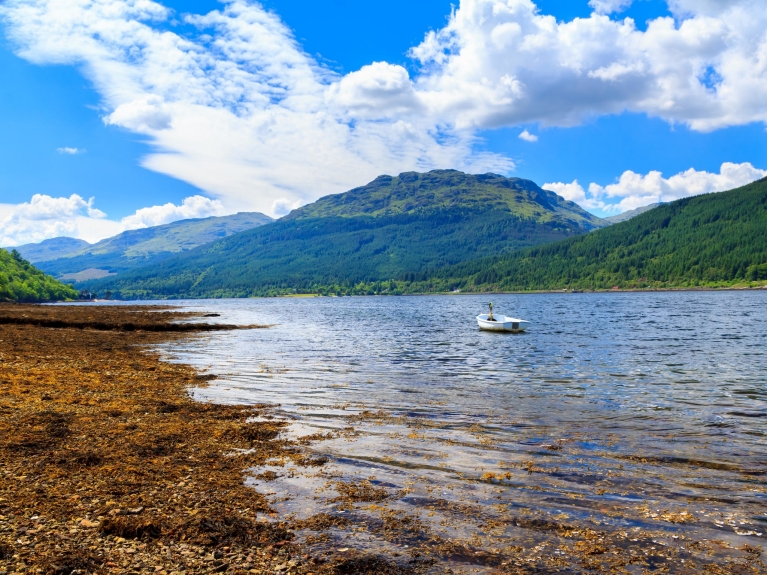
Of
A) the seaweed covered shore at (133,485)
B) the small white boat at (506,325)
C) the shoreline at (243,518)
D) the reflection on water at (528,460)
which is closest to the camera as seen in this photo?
the seaweed covered shore at (133,485)

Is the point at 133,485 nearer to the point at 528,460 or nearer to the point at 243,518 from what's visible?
the point at 243,518

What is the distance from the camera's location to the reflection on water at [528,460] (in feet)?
31.0

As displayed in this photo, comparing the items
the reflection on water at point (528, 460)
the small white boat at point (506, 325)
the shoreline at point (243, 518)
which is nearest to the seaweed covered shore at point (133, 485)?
the shoreline at point (243, 518)

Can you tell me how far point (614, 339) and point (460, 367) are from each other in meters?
27.9

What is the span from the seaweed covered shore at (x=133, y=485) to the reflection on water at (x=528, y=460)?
968mm

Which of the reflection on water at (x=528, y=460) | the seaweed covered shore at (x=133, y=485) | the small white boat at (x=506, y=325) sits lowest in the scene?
the reflection on water at (x=528, y=460)

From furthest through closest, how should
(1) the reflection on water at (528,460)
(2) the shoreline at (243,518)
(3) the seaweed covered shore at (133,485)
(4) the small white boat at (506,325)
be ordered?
1. (4) the small white boat at (506,325)
2. (1) the reflection on water at (528,460)
3. (2) the shoreline at (243,518)
4. (3) the seaweed covered shore at (133,485)

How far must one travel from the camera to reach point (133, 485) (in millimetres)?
11531

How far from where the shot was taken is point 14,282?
17725 cm

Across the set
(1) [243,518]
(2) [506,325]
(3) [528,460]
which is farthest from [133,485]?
(2) [506,325]

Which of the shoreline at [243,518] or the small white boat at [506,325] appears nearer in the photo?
the shoreline at [243,518]

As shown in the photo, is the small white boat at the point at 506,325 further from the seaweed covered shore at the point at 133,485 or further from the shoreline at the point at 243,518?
the shoreline at the point at 243,518

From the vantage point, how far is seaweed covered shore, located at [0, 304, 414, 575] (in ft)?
27.3

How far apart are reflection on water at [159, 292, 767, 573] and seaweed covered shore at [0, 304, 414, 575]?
3.18 feet
